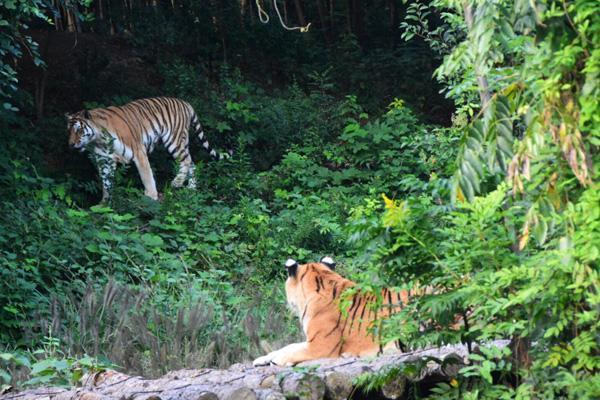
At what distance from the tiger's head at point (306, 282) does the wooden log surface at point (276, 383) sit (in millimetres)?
795

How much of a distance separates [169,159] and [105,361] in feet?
23.5

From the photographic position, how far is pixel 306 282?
6879 millimetres

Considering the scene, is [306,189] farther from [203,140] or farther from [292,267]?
[292,267]

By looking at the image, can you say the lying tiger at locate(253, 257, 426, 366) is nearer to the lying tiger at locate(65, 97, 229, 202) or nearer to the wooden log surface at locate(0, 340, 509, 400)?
the wooden log surface at locate(0, 340, 509, 400)

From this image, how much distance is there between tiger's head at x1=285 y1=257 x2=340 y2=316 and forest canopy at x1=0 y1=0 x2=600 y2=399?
1.45 ft

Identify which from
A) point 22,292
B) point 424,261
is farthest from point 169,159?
point 424,261

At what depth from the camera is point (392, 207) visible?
188 inches

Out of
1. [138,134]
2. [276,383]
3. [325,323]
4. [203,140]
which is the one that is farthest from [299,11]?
[276,383]

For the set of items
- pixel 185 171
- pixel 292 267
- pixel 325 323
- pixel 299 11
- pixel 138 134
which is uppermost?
pixel 299 11

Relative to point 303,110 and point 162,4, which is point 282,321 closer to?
point 303,110

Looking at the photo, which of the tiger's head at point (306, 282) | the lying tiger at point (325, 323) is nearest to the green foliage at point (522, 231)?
the lying tiger at point (325, 323)

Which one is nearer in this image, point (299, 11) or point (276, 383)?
point (276, 383)

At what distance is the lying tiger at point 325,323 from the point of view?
6559 millimetres

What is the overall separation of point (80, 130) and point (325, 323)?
7.21 metres
